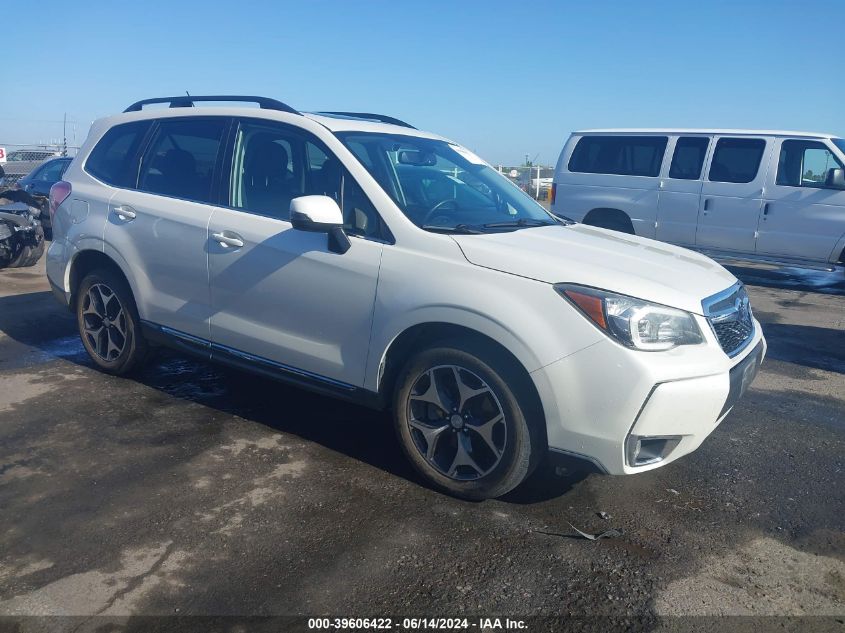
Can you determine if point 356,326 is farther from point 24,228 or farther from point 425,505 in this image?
point 24,228

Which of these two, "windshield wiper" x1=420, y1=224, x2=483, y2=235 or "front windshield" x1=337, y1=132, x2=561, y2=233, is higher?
"front windshield" x1=337, y1=132, x2=561, y2=233

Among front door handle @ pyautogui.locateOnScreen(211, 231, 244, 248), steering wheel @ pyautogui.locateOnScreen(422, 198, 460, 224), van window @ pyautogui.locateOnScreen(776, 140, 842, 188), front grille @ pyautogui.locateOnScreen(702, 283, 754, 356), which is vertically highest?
van window @ pyautogui.locateOnScreen(776, 140, 842, 188)

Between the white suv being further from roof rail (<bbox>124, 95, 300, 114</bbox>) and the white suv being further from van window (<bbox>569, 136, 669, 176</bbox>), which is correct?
van window (<bbox>569, 136, 669, 176</bbox>)

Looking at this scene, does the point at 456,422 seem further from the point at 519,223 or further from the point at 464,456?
the point at 519,223

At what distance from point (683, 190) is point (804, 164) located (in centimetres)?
156

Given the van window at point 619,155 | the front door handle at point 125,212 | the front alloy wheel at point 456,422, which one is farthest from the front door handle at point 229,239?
the van window at point 619,155

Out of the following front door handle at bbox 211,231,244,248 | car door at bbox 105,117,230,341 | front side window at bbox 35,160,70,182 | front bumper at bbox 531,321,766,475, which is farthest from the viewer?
front side window at bbox 35,160,70,182

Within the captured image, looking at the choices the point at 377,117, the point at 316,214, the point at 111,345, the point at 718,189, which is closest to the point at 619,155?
the point at 718,189

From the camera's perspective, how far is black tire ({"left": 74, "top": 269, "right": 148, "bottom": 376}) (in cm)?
494

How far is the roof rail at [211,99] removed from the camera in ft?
14.3

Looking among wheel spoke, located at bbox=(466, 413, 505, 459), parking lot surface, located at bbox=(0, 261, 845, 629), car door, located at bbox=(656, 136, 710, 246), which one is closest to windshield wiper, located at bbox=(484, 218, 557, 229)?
wheel spoke, located at bbox=(466, 413, 505, 459)

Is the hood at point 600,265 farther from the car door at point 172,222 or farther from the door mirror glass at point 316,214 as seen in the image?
the car door at point 172,222

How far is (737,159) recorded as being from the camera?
10.0 m

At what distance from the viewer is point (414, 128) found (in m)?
4.94
